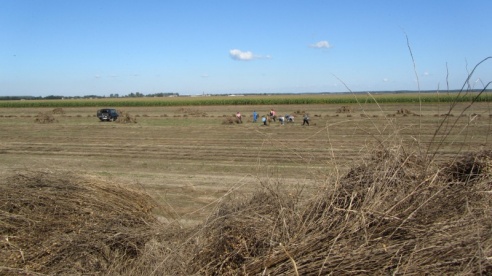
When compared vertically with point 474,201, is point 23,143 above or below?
below

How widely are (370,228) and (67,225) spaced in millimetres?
3463

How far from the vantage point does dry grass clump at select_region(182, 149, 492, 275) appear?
2.73 meters

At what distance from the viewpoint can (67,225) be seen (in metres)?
4.69

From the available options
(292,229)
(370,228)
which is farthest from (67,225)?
(370,228)

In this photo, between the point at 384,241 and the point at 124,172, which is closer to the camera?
the point at 384,241

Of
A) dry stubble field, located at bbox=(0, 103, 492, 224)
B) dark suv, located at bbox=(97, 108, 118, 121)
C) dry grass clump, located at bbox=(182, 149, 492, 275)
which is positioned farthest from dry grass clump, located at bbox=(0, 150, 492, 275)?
dark suv, located at bbox=(97, 108, 118, 121)

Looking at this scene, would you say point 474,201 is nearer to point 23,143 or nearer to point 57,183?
point 57,183

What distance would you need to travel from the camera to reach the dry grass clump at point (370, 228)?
8.97ft

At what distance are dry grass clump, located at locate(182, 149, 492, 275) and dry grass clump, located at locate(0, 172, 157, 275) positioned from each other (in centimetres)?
128

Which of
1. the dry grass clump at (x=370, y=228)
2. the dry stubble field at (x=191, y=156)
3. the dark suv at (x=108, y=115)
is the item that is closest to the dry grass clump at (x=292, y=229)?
the dry grass clump at (x=370, y=228)

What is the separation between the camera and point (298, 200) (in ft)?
12.4

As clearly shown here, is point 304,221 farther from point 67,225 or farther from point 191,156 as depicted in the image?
point 191,156

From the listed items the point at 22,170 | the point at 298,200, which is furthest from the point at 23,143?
the point at 298,200

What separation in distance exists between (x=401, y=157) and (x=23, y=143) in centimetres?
2462
